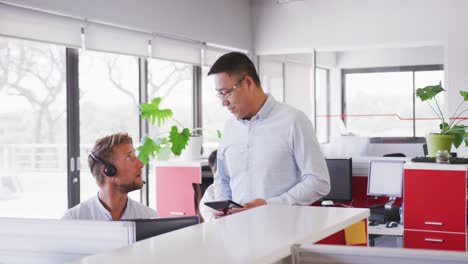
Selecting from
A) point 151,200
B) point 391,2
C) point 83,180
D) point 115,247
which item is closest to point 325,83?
point 391,2

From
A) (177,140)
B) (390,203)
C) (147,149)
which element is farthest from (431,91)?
(147,149)

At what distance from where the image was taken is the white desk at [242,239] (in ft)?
4.05

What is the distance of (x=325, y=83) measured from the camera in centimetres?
1002

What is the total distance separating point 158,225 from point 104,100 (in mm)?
4901

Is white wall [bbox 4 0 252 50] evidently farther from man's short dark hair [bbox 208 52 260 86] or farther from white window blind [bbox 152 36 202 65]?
man's short dark hair [bbox 208 52 260 86]

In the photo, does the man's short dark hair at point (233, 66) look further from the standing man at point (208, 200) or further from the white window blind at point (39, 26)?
the white window blind at point (39, 26)

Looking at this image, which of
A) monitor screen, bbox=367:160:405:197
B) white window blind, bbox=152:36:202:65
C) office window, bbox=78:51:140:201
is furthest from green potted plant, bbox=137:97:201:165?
monitor screen, bbox=367:160:405:197

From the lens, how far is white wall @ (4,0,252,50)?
5.86 metres

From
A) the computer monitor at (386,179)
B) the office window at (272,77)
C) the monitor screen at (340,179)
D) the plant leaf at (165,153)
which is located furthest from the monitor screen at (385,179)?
the office window at (272,77)

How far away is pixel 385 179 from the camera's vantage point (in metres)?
5.14

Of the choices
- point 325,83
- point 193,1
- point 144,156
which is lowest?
point 144,156

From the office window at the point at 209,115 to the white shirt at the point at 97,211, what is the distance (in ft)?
16.1

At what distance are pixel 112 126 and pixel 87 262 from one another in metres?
5.45

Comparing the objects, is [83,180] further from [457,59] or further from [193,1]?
[457,59]
